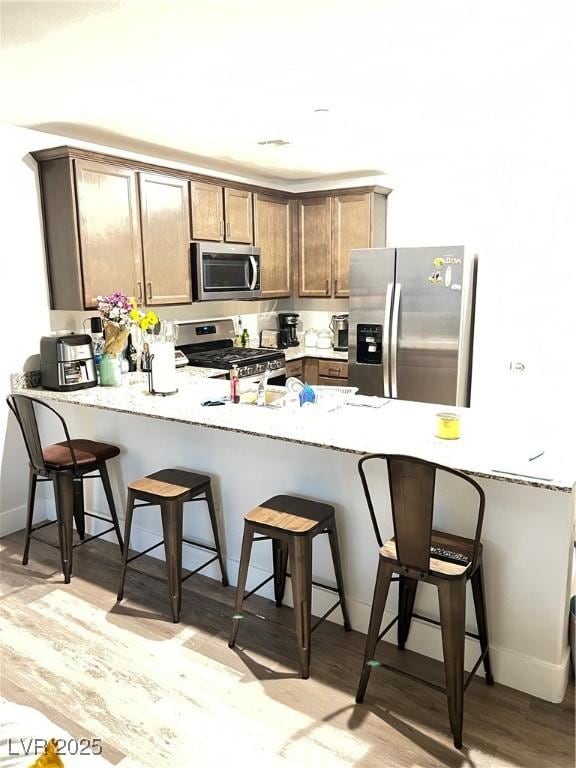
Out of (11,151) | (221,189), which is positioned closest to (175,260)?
(221,189)

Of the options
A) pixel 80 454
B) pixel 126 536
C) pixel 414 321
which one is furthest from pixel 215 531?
pixel 414 321

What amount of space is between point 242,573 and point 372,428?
846 millimetres

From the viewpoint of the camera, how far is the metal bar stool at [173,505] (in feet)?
8.71

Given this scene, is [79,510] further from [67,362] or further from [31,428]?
[67,362]

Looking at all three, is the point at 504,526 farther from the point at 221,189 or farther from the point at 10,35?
the point at 221,189

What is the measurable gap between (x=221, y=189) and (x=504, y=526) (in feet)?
11.1

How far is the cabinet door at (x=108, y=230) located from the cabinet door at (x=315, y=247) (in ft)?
6.11

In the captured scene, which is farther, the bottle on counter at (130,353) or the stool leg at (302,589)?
the bottle on counter at (130,353)

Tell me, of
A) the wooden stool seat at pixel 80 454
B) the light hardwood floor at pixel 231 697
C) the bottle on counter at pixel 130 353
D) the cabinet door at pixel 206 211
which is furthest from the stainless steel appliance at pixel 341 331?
the light hardwood floor at pixel 231 697

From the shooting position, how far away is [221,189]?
14.7 feet

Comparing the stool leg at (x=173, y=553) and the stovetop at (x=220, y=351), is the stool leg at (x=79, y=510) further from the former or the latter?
the stovetop at (x=220, y=351)

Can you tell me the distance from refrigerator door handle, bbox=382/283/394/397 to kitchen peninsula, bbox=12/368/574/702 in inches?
55.2

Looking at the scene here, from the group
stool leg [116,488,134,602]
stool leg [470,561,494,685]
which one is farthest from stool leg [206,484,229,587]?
stool leg [470,561,494,685]

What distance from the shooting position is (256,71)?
8.22 ft
